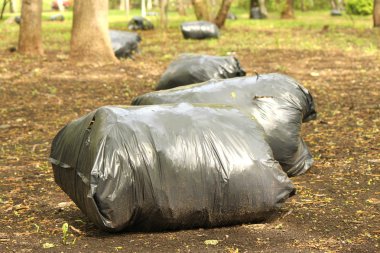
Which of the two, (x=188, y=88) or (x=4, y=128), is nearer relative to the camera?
(x=188, y=88)

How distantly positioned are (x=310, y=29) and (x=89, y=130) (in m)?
21.3

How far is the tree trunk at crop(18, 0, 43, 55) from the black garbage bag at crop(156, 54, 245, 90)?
648 cm

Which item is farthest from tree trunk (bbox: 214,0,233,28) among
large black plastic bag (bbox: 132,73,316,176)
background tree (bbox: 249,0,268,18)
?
large black plastic bag (bbox: 132,73,316,176)

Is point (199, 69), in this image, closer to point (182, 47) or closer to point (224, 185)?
point (224, 185)

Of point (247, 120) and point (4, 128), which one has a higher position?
point (247, 120)

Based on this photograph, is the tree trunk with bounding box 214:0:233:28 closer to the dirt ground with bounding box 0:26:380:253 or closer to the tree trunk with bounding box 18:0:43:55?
the tree trunk with bounding box 18:0:43:55

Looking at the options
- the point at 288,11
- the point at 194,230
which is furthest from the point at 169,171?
the point at 288,11

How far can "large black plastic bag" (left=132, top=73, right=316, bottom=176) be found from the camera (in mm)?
5398

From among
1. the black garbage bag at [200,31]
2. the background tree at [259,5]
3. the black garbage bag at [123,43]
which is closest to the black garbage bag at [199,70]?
the black garbage bag at [123,43]

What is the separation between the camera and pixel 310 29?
2477 centimetres

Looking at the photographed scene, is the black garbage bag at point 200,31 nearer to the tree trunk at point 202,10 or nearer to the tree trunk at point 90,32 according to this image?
the tree trunk at point 202,10

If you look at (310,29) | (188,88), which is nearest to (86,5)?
(188,88)

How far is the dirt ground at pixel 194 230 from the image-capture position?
3994 millimetres

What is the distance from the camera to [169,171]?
409 cm
